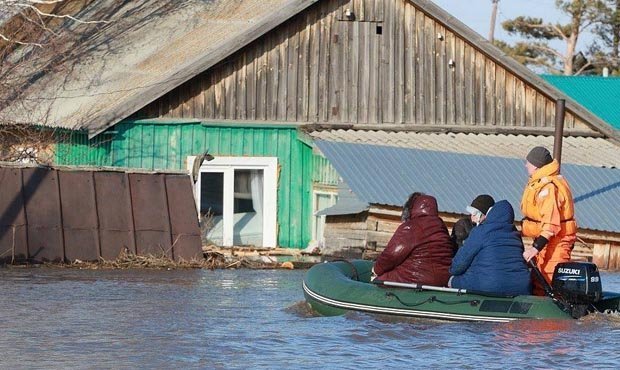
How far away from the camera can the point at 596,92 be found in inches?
1447

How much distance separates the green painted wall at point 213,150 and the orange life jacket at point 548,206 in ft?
34.5

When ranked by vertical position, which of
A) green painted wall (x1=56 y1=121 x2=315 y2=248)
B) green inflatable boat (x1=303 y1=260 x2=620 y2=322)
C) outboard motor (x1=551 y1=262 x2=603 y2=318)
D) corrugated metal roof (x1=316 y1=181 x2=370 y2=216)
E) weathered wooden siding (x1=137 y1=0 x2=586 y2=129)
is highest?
weathered wooden siding (x1=137 y1=0 x2=586 y2=129)

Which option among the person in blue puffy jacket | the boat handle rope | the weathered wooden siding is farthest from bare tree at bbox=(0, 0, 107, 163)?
the person in blue puffy jacket

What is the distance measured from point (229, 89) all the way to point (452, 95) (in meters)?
4.53

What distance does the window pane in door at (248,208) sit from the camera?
24.1 m

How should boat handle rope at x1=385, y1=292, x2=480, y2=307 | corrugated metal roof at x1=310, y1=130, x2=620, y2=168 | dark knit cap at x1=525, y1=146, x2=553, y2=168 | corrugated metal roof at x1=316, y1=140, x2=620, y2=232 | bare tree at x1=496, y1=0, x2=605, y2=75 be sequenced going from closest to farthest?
boat handle rope at x1=385, y1=292, x2=480, y2=307, dark knit cap at x1=525, y1=146, x2=553, y2=168, corrugated metal roof at x1=316, y1=140, x2=620, y2=232, corrugated metal roof at x1=310, y1=130, x2=620, y2=168, bare tree at x1=496, y1=0, x2=605, y2=75

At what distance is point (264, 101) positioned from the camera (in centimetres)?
2444

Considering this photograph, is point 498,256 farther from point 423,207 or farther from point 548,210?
point 423,207

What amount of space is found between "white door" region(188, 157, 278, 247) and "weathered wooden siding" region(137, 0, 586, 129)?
879 millimetres

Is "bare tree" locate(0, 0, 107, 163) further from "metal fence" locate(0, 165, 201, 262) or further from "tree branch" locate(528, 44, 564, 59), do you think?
"tree branch" locate(528, 44, 564, 59)

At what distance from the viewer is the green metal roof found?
35.3 m

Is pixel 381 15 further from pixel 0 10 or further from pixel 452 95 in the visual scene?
pixel 0 10

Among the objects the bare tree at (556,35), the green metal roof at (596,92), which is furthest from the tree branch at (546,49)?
the green metal roof at (596,92)

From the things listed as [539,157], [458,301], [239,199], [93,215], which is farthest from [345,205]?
[458,301]
